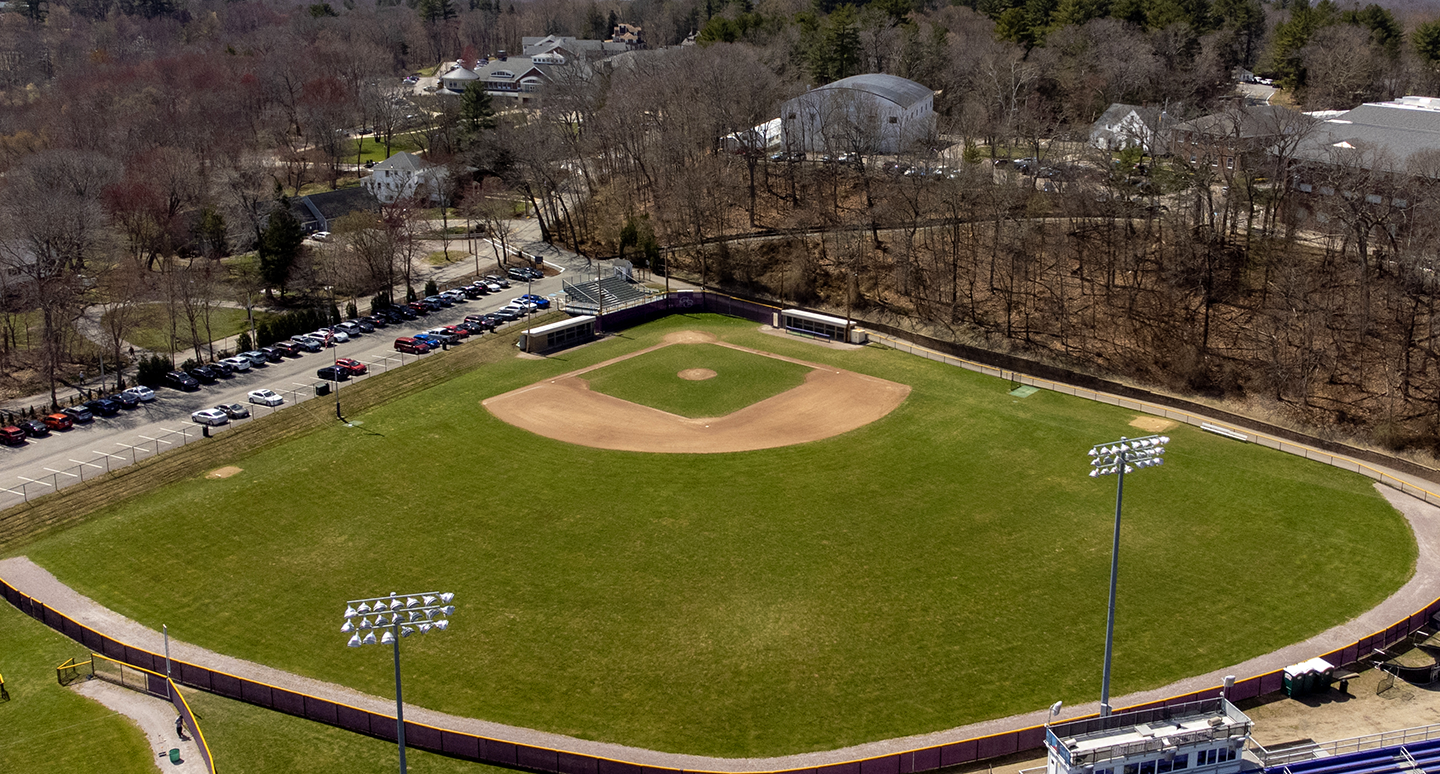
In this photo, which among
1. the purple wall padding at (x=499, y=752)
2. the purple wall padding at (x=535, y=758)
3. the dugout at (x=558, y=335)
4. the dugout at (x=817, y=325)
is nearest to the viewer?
the purple wall padding at (x=535, y=758)

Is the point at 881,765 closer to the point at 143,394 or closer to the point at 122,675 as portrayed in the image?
the point at 122,675

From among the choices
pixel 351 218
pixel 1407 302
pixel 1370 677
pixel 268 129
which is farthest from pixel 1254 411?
pixel 268 129

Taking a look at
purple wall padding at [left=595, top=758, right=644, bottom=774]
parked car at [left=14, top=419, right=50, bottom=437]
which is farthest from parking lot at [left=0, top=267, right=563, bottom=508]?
purple wall padding at [left=595, top=758, right=644, bottom=774]

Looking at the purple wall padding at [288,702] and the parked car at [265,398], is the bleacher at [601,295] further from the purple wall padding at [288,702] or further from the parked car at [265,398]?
the purple wall padding at [288,702]

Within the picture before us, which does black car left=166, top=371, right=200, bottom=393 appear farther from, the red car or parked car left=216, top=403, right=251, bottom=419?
the red car

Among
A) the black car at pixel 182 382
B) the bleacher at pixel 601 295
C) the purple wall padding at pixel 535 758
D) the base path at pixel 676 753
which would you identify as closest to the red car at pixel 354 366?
the black car at pixel 182 382
